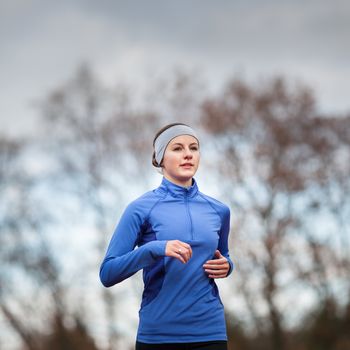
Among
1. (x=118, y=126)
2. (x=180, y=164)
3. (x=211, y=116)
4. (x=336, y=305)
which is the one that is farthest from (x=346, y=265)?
(x=180, y=164)

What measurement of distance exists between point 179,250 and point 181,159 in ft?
2.44

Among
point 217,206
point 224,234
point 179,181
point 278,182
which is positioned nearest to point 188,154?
point 179,181

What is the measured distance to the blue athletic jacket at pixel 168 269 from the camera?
15.0ft

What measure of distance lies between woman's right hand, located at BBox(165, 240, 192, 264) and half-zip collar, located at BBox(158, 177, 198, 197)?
56 centimetres

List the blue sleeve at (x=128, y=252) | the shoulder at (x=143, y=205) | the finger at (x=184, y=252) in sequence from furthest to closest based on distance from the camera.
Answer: the shoulder at (x=143, y=205), the blue sleeve at (x=128, y=252), the finger at (x=184, y=252)

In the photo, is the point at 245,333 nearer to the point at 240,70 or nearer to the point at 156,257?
the point at 240,70

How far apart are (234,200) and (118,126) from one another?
5218mm

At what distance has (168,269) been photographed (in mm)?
4609

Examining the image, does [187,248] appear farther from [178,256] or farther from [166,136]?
[166,136]

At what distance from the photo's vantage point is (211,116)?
93.6ft

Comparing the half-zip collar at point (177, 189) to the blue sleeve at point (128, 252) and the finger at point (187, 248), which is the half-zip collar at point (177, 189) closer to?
the blue sleeve at point (128, 252)

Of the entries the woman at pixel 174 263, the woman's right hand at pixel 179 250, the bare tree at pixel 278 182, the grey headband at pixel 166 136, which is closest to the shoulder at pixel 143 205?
the woman at pixel 174 263

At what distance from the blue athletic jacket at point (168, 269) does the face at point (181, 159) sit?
154 mm

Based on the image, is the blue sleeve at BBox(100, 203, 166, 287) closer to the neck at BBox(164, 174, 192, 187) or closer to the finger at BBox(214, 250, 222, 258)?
the neck at BBox(164, 174, 192, 187)
